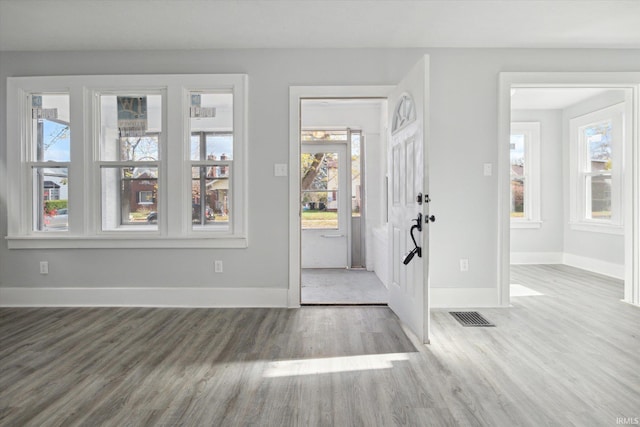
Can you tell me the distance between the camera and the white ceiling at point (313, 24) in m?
3.01

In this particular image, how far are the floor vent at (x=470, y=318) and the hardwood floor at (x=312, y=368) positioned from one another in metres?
0.09

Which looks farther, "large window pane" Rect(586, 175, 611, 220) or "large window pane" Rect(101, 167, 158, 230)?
"large window pane" Rect(586, 175, 611, 220)

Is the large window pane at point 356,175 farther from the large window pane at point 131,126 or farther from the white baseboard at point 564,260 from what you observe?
the large window pane at point 131,126

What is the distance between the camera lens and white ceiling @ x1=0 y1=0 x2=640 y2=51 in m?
3.01

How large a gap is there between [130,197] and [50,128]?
3.71 feet

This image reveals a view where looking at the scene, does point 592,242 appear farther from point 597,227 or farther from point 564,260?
point 564,260

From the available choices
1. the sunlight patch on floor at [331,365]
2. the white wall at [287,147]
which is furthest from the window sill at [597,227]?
the sunlight patch on floor at [331,365]

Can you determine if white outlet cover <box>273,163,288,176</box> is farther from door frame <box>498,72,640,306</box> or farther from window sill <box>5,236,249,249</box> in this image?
door frame <box>498,72,640,306</box>

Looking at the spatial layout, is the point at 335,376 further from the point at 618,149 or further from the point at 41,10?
the point at 618,149

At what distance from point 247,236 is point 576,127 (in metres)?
5.54

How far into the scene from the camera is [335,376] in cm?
233

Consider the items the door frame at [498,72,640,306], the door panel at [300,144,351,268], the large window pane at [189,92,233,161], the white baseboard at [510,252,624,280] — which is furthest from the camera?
the door panel at [300,144,351,268]

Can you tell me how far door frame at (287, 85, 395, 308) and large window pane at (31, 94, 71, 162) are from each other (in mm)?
2380

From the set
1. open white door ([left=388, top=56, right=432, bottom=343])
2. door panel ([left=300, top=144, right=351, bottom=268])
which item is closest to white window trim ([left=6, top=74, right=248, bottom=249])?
open white door ([left=388, top=56, right=432, bottom=343])
